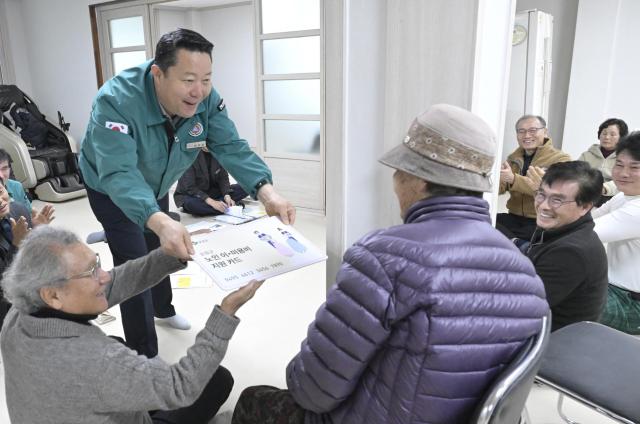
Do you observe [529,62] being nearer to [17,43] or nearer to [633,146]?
[633,146]

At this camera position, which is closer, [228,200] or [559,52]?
[228,200]

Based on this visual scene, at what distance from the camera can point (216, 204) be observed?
4.25 m

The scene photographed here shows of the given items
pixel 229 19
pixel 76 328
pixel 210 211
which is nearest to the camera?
pixel 76 328

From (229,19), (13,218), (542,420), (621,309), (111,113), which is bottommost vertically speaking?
(542,420)

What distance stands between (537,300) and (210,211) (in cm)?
368

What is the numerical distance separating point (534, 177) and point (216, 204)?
2.65 m

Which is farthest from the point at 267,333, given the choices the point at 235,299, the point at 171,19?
the point at 171,19

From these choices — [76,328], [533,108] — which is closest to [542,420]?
[76,328]

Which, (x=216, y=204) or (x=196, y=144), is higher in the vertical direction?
(x=196, y=144)

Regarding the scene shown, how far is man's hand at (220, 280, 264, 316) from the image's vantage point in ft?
4.01

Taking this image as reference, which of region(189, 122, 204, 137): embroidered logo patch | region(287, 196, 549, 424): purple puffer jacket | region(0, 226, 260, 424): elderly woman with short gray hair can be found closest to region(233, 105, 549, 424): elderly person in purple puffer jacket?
region(287, 196, 549, 424): purple puffer jacket

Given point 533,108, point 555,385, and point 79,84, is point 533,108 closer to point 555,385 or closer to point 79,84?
point 555,385

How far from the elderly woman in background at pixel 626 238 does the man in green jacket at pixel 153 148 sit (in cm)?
142

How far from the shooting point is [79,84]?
19.8ft
